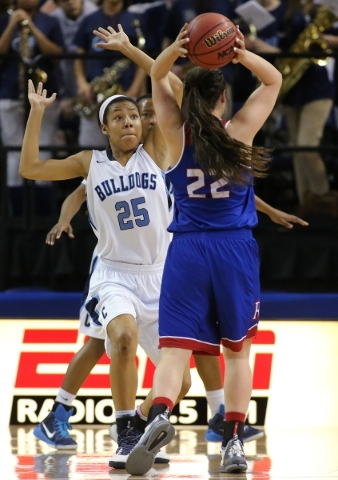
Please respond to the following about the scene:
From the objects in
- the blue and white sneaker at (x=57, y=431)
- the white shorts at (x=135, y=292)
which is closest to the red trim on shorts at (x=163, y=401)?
the white shorts at (x=135, y=292)

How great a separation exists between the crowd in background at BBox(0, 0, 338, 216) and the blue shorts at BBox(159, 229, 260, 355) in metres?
2.98

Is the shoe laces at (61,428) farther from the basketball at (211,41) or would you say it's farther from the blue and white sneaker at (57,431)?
the basketball at (211,41)

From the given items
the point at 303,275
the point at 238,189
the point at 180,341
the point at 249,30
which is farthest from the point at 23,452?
the point at 249,30

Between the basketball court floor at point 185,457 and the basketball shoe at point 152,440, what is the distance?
233 mm

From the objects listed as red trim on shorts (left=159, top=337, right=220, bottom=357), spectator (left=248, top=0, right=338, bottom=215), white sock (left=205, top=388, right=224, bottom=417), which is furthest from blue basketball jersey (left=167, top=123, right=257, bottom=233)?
spectator (left=248, top=0, right=338, bottom=215)

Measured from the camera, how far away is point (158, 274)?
4.82 meters

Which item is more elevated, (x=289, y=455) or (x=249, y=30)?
(x=249, y=30)

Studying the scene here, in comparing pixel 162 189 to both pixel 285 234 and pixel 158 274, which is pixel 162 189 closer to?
pixel 158 274

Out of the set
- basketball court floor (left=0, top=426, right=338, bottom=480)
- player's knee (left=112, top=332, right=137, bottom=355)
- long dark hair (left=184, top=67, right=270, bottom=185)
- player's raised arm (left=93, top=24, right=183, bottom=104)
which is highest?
player's raised arm (left=93, top=24, right=183, bottom=104)

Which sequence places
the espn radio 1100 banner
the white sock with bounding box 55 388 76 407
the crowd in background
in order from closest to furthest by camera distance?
the white sock with bounding box 55 388 76 407, the espn radio 1100 banner, the crowd in background

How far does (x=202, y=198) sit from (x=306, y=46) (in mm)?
3746

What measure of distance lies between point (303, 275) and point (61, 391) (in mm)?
2516

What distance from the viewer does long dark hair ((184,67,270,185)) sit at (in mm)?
3891

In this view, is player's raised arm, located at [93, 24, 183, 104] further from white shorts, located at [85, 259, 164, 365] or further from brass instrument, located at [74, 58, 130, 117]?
brass instrument, located at [74, 58, 130, 117]
